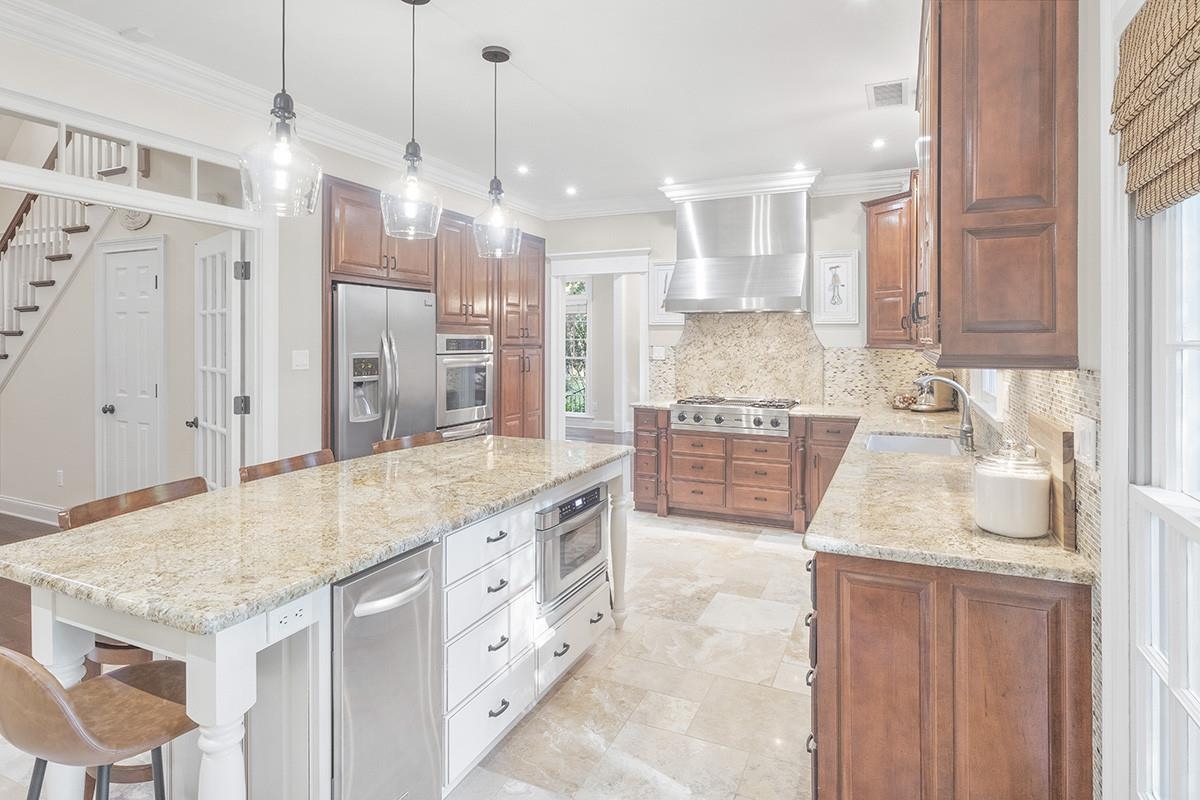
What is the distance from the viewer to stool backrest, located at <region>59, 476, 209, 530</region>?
1747mm

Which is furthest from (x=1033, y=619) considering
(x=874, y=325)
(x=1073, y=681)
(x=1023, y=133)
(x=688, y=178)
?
(x=688, y=178)

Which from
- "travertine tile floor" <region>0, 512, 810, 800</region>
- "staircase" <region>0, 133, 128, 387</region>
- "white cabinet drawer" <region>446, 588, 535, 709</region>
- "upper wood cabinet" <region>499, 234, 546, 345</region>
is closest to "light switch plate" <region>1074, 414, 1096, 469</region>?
"travertine tile floor" <region>0, 512, 810, 800</region>

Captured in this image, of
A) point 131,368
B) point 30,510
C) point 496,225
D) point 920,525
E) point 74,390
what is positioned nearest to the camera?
point 920,525

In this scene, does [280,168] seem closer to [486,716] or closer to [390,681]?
[390,681]

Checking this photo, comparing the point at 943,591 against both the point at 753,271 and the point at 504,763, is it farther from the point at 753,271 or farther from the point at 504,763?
the point at 753,271

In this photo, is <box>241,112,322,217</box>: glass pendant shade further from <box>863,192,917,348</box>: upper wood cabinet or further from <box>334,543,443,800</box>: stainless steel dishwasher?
<box>863,192,917,348</box>: upper wood cabinet

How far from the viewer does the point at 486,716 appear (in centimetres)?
203

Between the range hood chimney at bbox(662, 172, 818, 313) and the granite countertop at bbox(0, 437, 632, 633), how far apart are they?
3.01m

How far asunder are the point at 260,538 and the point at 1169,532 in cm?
194

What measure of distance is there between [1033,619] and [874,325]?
12.0 ft

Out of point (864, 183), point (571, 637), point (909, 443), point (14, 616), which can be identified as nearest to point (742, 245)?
point (864, 183)

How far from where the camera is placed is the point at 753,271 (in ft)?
16.8

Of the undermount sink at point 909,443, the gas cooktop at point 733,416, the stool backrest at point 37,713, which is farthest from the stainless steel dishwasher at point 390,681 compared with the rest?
the gas cooktop at point 733,416

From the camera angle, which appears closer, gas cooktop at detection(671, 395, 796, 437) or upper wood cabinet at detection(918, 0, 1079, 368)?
upper wood cabinet at detection(918, 0, 1079, 368)
